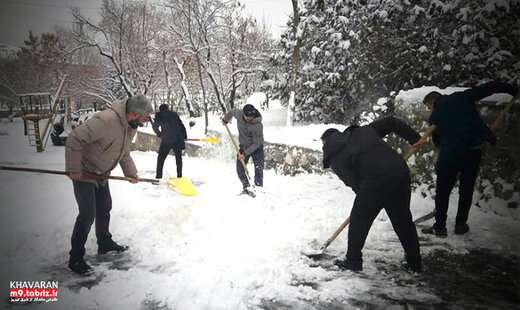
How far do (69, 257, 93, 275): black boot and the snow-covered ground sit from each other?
0.21 ft

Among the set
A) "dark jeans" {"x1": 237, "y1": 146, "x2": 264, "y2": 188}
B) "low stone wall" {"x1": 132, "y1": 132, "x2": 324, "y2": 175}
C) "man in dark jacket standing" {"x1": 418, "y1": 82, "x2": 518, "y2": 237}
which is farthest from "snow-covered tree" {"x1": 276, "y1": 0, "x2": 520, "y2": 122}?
"dark jeans" {"x1": 237, "y1": 146, "x2": 264, "y2": 188}

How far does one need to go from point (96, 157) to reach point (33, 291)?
1.29 meters

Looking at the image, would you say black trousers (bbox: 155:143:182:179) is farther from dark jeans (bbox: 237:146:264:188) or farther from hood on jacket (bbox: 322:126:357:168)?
hood on jacket (bbox: 322:126:357:168)

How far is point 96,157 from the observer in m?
3.11

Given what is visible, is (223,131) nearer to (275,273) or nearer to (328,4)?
(328,4)

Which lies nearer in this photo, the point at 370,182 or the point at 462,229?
the point at 370,182

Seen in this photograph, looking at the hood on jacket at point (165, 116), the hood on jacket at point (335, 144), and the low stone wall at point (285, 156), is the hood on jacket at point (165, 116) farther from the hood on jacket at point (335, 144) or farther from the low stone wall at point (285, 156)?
the hood on jacket at point (335, 144)

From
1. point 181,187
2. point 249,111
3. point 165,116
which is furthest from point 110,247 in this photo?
point 165,116

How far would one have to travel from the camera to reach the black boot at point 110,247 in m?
3.46

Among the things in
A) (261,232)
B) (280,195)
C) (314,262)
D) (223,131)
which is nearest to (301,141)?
(280,195)

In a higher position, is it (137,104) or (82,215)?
(137,104)

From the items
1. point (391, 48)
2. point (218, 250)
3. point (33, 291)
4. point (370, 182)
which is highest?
point (391, 48)

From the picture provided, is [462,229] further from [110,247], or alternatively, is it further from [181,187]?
[110,247]

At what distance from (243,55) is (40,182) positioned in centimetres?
1308
